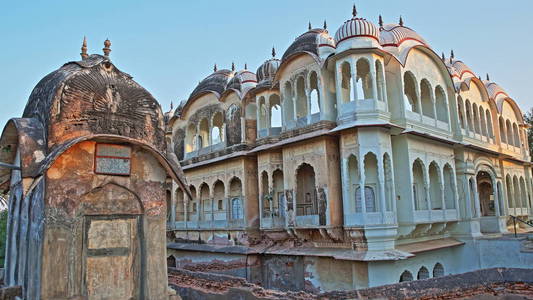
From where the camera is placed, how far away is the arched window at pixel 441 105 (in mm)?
17269

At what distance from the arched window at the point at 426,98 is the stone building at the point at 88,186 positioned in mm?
12268

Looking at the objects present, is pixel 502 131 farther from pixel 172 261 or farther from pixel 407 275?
pixel 172 261

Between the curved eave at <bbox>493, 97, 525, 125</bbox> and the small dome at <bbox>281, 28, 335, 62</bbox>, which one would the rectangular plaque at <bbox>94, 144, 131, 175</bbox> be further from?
the curved eave at <bbox>493, 97, 525, 125</bbox>

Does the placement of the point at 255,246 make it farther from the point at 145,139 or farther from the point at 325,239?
the point at 145,139

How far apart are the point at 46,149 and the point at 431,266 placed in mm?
13523

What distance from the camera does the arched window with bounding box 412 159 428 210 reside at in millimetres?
15734

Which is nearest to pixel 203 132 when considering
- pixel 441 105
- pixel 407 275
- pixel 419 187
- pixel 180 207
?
pixel 180 207

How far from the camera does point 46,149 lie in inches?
262

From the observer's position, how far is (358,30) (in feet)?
45.6

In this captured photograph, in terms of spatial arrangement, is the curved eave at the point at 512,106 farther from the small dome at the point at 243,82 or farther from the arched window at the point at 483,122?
the small dome at the point at 243,82

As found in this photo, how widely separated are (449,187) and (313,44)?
801 cm

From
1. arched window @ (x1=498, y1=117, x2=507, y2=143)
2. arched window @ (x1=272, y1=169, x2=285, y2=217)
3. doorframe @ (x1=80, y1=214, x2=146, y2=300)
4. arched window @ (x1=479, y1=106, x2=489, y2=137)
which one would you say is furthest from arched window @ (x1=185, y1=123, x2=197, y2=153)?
arched window @ (x1=498, y1=117, x2=507, y2=143)

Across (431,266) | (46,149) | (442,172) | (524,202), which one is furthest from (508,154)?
(46,149)

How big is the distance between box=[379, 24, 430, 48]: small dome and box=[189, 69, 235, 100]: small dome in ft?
27.0
